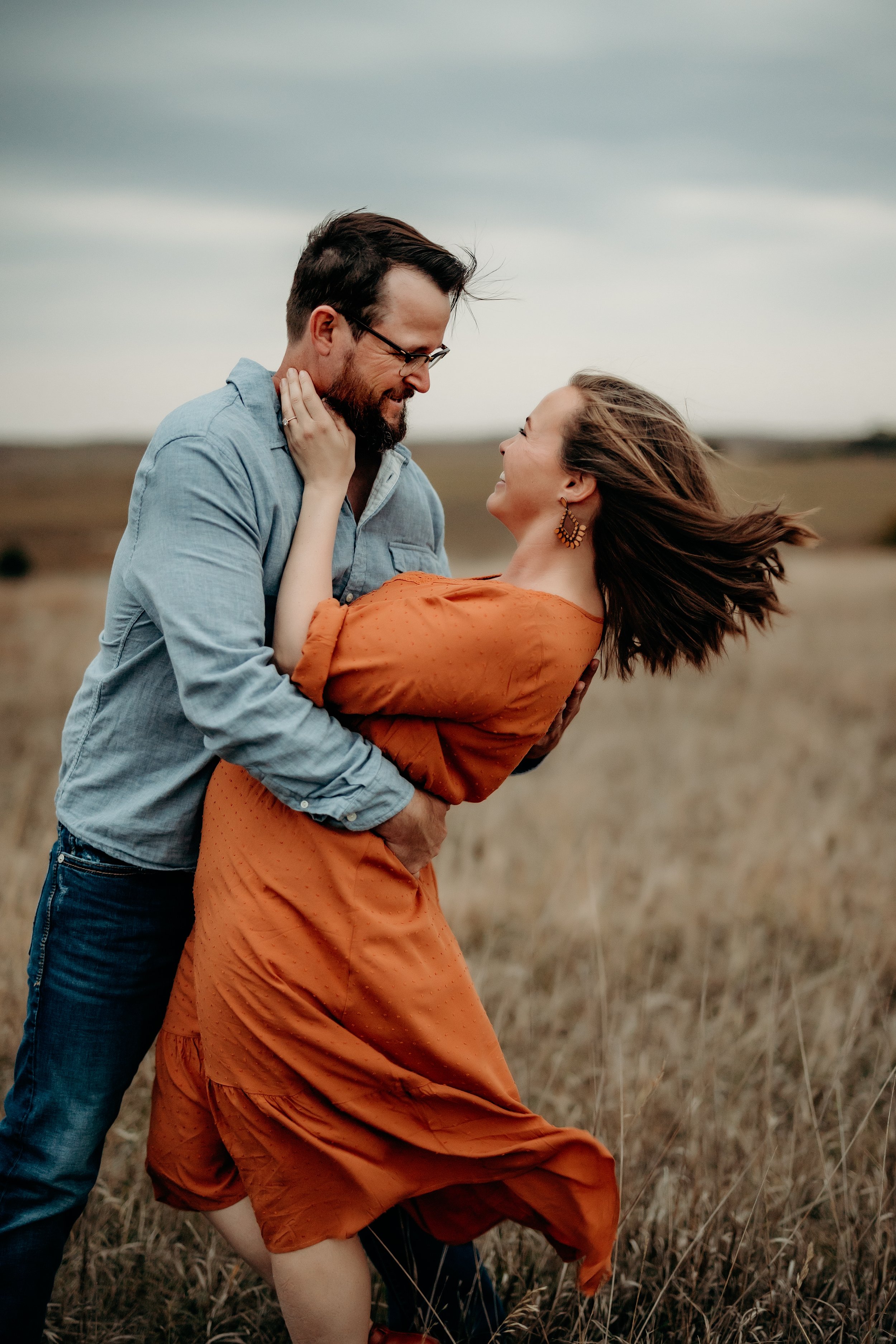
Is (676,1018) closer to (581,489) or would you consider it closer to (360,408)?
(581,489)

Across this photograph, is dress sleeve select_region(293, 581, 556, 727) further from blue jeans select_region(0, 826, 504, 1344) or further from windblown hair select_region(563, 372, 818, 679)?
blue jeans select_region(0, 826, 504, 1344)

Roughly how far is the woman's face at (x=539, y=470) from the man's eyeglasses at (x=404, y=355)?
0.27 meters

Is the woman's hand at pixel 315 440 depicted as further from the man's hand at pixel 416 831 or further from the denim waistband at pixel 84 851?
the denim waistband at pixel 84 851

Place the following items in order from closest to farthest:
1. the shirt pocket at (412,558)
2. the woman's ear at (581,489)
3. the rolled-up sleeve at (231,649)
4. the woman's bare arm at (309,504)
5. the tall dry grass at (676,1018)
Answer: the rolled-up sleeve at (231,649)
the woman's bare arm at (309,504)
the woman's ear at (581,489)
the shirt pocket at (412,558)
the tall dry grass at (676,1018)

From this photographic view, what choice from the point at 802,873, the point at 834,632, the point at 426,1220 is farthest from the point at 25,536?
the point at 426,1220

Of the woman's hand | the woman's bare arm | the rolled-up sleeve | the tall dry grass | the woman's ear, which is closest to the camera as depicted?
the rolled-up sleeve

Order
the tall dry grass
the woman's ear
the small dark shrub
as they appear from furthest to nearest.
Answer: the small dark shrub, the tall dry grass, the woman's ear

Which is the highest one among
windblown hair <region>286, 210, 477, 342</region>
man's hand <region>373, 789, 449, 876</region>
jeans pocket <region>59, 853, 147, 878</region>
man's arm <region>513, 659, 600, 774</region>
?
windblown hair <region>286, 210, 477, 342</region>

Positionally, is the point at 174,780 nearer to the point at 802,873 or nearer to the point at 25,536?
the point at 802,873

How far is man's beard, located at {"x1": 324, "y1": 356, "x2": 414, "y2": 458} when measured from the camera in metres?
2.13

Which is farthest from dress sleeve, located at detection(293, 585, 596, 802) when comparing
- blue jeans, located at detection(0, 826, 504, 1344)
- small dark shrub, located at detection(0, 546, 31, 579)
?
small dark shrub, located at detection(0, 546, 31, 579)

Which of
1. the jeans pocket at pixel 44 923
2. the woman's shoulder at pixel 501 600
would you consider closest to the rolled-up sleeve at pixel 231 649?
the woman's shoulder at pixel 501 600

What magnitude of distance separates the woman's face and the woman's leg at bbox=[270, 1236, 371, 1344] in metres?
1.57

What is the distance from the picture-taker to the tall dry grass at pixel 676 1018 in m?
2.49
